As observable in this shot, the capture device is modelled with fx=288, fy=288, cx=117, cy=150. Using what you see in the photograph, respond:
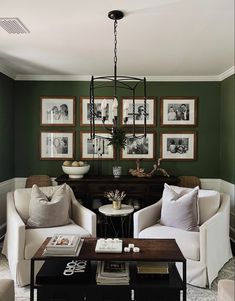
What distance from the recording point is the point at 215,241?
9.16ft

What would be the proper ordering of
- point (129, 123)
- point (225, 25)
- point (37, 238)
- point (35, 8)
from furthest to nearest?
1. point (129, 123)
2. point (37, 238)
3. point (225, 25)
4. point (35, 8)

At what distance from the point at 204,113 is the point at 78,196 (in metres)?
2.25

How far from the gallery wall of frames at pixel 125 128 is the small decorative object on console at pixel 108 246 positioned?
2.18m

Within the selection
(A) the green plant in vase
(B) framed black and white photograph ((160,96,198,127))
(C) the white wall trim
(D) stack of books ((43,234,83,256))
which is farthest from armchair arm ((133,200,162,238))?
(C) the white wall trim

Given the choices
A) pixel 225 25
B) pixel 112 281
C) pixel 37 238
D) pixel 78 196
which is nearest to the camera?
pixel 112 281

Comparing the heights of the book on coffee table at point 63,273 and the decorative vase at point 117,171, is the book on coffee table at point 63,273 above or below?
below

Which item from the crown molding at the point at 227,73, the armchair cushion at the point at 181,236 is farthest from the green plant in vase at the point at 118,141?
the crown molding at the point at 227,73

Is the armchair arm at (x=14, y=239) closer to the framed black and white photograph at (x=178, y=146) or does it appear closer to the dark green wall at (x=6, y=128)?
the dark green wall at (x=6, y=128)

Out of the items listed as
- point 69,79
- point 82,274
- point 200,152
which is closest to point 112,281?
point 82,274

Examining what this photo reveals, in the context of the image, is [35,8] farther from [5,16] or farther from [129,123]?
[129,123]

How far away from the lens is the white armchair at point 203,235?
2.60 meters

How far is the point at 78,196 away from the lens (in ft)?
12.7

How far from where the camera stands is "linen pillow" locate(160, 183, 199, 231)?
2.93m

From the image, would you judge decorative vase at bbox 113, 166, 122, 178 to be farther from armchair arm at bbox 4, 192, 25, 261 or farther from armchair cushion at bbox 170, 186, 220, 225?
armchair arm at bbox 4, 192, 25, 261
